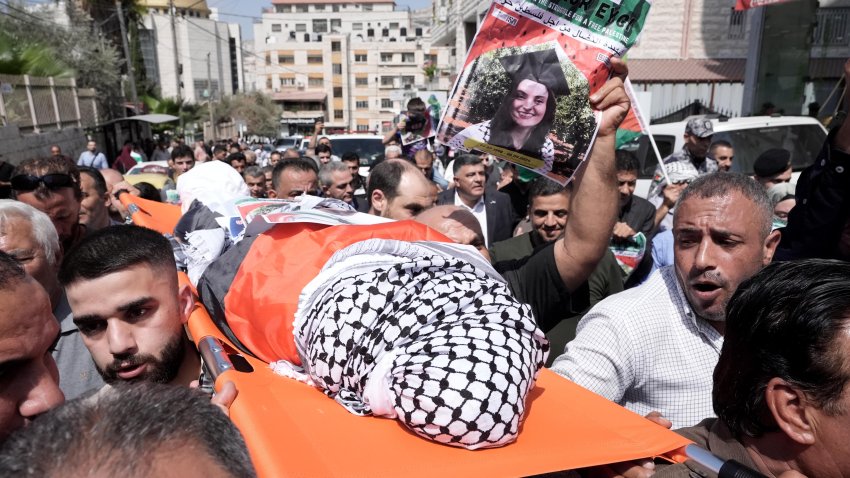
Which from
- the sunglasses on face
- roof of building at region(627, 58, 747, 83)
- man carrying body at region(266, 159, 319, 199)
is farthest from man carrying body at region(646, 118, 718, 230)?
roof of building at region(627, 58, 747, 83)

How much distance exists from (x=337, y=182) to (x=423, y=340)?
4.63 m

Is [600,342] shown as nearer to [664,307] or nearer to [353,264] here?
[664,307]

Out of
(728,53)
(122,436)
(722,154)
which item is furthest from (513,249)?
(728,53)

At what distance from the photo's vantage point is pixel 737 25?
19.2 metres

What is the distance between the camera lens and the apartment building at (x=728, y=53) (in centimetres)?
1509

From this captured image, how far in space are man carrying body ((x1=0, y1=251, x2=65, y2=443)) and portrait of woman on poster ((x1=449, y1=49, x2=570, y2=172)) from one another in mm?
1337

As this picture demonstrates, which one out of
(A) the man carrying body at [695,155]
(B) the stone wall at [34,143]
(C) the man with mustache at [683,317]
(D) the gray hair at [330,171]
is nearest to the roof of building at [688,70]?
(A) the man carrying body at [695,155]

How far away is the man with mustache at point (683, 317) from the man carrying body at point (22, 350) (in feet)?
4.73

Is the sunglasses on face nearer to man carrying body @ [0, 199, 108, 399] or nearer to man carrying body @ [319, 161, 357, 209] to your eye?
man carrying body @ [0, 199, 108, 399]

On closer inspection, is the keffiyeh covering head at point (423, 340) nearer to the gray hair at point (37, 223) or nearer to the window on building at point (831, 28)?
the gray hair at point (37, 223)

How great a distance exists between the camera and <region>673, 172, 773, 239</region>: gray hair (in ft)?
7.16

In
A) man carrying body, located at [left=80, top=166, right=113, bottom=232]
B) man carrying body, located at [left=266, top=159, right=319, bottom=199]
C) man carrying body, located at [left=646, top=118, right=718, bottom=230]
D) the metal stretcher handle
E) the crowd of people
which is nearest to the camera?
the crowd of people

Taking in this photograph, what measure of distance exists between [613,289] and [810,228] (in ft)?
3.03

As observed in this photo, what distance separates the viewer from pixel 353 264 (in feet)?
5.98
